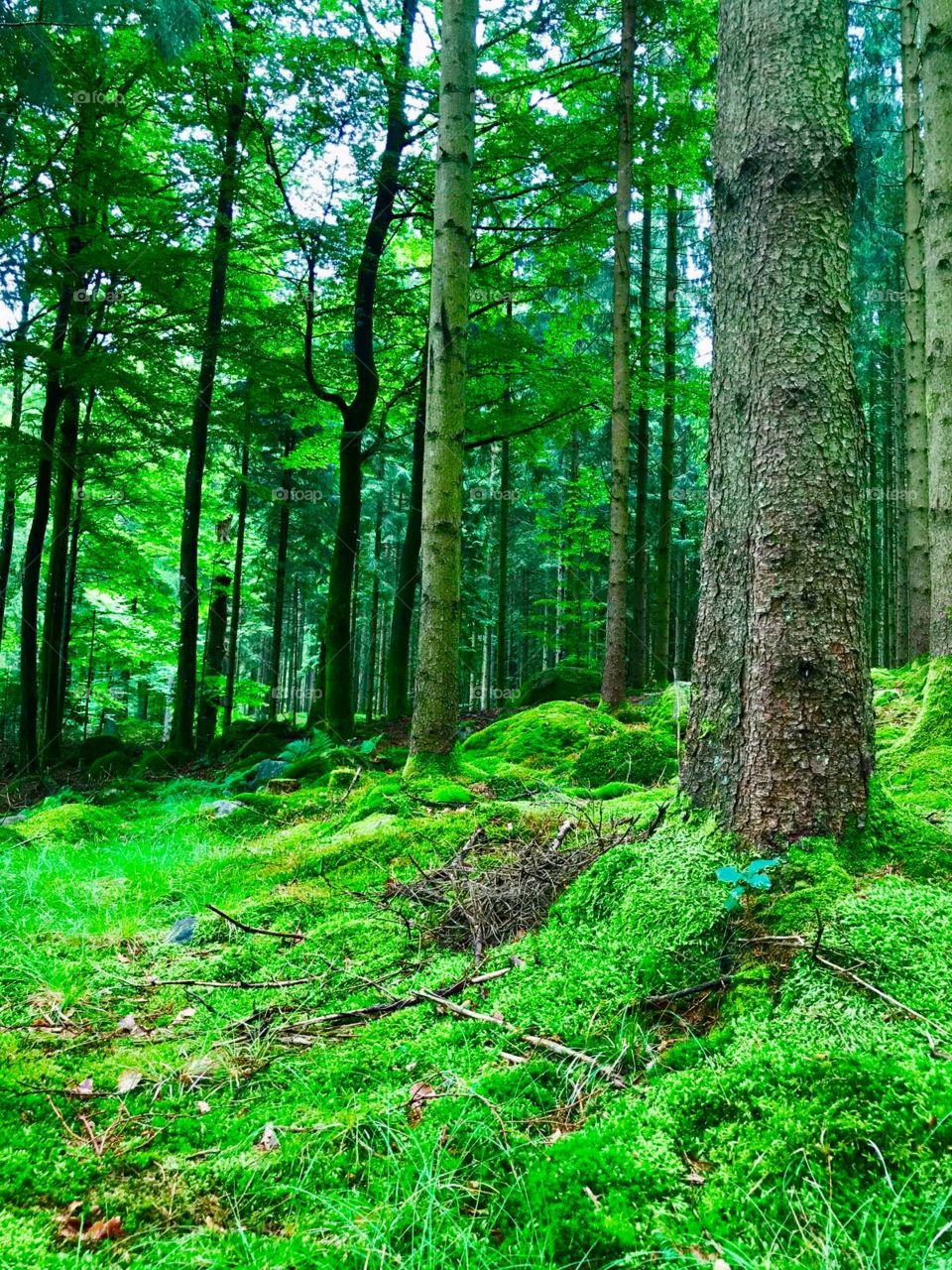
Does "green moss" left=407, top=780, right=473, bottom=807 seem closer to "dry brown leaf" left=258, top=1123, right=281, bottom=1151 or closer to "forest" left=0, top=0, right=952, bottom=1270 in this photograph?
"forest" left=0, top=0, right=952, bottom=1270

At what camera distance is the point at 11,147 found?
8.33 m

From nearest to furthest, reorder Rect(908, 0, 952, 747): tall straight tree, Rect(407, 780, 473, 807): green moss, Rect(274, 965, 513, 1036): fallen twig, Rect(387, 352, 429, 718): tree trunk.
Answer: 1. Rect(274, 965, 513, 1036): fallen twig
2. Rect(407, 780, 473, 807): green moss
3. Rect(908, 0, 952, 747): tall straight tree
4. Rect(387, 352, 429, 718): tree trunk

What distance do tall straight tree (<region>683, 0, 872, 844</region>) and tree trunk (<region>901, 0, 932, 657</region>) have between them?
7.96 meters

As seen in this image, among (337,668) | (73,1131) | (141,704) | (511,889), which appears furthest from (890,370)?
(141,704)

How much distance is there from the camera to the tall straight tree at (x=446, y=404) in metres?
5.36

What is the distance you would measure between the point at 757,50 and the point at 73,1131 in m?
3.84

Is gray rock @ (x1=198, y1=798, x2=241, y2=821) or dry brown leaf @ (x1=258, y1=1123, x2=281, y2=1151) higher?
dry brown leaf @ (x1=258, y1=1123, x2=281, y2=1151)

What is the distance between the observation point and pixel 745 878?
1946 mm

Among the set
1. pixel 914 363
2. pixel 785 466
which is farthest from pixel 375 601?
pixel 785 466

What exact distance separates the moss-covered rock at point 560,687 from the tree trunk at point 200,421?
242 inches

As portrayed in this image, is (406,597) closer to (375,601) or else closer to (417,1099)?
(375,601)

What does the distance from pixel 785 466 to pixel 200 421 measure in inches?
A: 435

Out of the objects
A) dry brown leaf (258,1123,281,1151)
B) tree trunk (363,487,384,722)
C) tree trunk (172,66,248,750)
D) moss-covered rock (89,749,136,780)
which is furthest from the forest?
tree trunk (363,487,384,722)

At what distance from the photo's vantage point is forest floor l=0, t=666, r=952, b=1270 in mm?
1245
